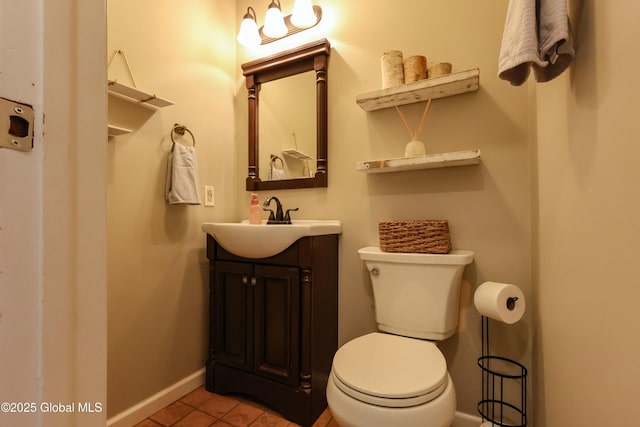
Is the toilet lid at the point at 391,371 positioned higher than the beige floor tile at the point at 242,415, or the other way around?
the toilet lid at the point at 391,371

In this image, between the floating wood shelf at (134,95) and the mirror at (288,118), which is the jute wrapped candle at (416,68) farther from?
the floating wood shelf at (134,95)

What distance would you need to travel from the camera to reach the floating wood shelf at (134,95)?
1.19 m

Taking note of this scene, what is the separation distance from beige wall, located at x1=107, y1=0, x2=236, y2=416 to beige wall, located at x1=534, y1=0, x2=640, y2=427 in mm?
1635

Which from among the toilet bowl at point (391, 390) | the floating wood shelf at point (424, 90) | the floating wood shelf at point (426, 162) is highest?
the floating wood shelf at point (424, 90)

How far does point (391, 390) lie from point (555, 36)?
98cm

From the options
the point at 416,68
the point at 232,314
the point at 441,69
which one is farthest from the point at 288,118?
the point at 232,314

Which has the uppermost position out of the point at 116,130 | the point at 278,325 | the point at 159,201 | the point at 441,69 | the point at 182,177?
the point at 441,69

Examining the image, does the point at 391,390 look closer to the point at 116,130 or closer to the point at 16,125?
the point at 16,125

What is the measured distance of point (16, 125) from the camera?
1.22ft

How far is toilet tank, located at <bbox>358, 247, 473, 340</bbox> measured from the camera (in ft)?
3.99

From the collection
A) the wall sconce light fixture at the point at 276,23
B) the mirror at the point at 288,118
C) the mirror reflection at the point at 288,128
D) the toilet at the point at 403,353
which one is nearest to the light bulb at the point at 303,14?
the wall sconce light fixture at the point at 276,23

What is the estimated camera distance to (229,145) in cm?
193

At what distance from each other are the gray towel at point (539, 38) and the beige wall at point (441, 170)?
1.97 ft

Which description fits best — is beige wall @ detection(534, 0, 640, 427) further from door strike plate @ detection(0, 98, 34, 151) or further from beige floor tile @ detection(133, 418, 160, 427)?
beige floor tile @ detection(133, 418, 160, 427)
